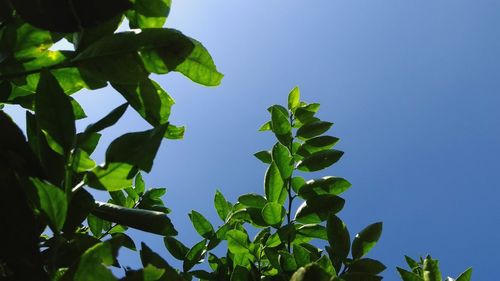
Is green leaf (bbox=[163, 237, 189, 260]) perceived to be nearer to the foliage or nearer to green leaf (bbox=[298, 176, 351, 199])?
green leaf (bbox=[298, 176, 351, 199])

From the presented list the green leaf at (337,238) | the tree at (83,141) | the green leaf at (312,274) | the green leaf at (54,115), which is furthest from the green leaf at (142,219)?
the green leaf at (337,238)

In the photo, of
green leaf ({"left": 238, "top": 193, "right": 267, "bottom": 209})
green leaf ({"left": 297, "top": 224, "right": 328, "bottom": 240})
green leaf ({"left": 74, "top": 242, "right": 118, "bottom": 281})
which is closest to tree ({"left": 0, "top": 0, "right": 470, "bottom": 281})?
green leaf ({"left": 74, "top": 242, "right": 118, "bottom": 281})

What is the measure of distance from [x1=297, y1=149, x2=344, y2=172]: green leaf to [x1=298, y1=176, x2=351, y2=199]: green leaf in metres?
0.16

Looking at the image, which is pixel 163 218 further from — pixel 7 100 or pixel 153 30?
pixel 7 100

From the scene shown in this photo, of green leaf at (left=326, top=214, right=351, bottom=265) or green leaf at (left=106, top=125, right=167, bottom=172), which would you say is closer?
green leaf at (left=106, top=125, right=167, bottom=172)

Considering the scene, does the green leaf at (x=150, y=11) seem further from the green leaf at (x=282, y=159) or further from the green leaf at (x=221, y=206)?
the green leaf at (x=221, y=206)

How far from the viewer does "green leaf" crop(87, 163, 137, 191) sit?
39.8 inches

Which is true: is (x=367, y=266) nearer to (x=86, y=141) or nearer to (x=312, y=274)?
(x=312, y=274)

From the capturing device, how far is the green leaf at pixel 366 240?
5.87ft

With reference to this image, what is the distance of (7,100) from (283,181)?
1114 mm

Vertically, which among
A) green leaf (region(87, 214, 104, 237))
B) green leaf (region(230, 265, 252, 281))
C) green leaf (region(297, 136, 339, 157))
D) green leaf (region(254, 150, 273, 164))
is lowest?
green leaf (region(87, 214, 104, 237))

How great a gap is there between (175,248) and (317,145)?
852mm

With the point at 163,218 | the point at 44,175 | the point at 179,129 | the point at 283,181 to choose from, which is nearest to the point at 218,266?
the point at 283,181

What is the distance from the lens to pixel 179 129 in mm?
1677
